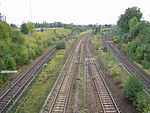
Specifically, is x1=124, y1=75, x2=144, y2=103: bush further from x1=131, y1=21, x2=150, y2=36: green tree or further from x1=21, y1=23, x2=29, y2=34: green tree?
x1=21, y1=23, x2=29, y2=34: green tree

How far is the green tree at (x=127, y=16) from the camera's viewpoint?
5584cm

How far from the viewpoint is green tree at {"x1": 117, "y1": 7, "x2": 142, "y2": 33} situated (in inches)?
2199

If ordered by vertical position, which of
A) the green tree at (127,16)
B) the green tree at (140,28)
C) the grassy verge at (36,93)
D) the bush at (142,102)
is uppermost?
the green tree at (127,16)

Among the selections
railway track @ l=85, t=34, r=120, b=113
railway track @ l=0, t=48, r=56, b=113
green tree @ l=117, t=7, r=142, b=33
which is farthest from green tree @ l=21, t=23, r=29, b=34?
railway track @ l=85, t=34, r=120, b=113

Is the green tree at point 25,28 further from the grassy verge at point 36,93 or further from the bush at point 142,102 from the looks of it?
the bush at point 142,102

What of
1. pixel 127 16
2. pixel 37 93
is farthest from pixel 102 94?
pixel 127 16

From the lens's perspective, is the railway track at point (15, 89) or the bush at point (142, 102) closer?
the bush at point (142, 102)

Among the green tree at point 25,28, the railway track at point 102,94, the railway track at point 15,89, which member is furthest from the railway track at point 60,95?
the green tree at point 25,28

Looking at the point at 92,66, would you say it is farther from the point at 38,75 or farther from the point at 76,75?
the point at 38,75

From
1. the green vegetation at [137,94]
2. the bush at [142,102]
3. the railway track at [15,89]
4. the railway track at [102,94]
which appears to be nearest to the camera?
the bush at [142,102]

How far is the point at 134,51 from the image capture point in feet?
123

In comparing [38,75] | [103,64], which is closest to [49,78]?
[38,75]

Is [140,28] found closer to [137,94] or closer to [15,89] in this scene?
[137,94]

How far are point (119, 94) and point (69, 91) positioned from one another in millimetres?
5066
